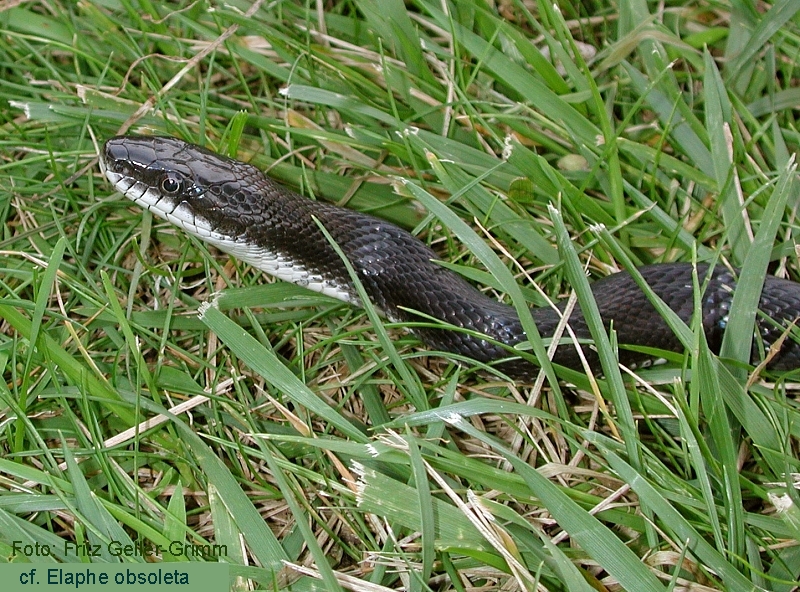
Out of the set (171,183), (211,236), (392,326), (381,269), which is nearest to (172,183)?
(171,183)

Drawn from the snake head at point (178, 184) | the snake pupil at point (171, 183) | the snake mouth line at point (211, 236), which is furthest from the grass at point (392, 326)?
the snake pupil at point (171, 183)

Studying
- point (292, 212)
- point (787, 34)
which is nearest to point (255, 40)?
point (292, 212)

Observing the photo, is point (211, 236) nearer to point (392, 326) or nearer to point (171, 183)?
point (171, 183)

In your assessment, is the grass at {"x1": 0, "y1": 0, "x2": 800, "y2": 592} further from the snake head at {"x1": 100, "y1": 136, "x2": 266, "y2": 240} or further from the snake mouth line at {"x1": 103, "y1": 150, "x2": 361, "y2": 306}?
the snake head at {"x1": 100, "y1": 136, "x2": 266, "y2": 240}

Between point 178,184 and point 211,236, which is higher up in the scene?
point 178,184

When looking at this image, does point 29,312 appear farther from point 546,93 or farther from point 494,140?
point 546,93

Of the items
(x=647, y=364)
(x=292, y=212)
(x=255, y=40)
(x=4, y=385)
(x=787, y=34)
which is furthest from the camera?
(x=255, y=40)
